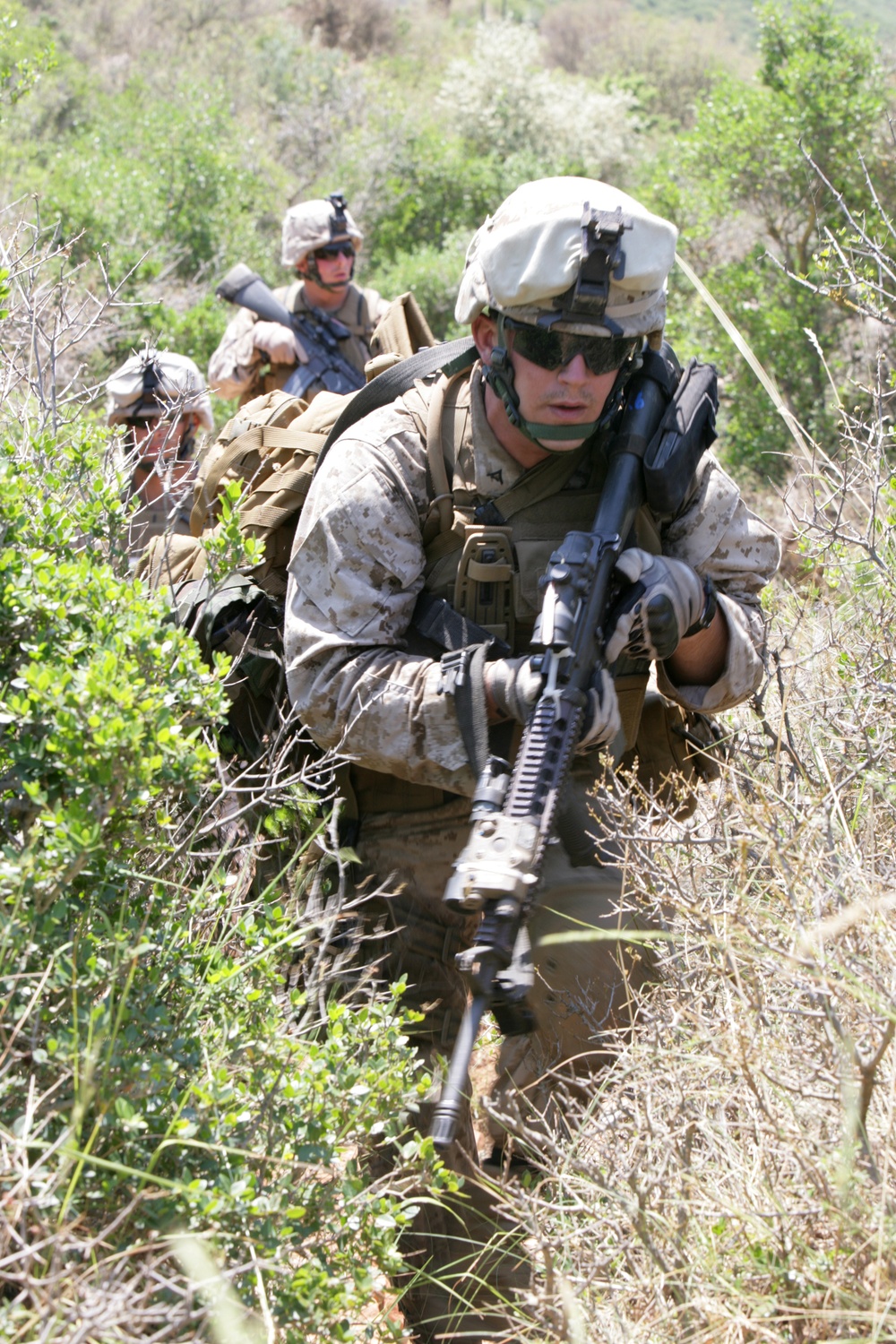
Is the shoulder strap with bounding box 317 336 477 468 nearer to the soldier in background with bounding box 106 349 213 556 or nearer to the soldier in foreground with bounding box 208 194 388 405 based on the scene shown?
the soldier in background with bounding box 106 349 213 556

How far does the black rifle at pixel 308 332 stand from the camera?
6422 mm

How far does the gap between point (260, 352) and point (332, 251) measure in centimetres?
69

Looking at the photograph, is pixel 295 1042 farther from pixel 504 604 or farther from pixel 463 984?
pixel 504 604

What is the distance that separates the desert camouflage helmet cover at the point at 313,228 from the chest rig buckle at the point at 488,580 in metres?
4.28

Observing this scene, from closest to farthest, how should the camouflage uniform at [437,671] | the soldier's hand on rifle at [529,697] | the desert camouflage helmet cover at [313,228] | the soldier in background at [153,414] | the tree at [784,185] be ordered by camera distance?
the soldier's hand on rifle at [529,697]
the camouflage uniform at [437,671]
the soldier in background at [153,414]
the desert camouflage helmet cover at [313,228]
the tree at [784,185]

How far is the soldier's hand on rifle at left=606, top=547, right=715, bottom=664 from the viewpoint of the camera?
101 inches

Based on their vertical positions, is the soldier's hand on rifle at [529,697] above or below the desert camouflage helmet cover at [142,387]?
above

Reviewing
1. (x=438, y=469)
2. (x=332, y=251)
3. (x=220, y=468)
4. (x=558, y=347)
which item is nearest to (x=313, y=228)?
(x=332, y=251)

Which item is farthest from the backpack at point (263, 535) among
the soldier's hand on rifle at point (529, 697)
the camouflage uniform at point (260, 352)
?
the camouflage uniform at point (260, 352)

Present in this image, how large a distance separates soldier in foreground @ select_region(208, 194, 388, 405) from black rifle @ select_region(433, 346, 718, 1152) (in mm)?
3781

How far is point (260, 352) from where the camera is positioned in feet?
21.1

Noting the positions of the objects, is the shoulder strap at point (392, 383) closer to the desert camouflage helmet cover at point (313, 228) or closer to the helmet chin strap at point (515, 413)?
the helmet chin strap at point (515, 413)

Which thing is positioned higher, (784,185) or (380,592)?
(380,592)

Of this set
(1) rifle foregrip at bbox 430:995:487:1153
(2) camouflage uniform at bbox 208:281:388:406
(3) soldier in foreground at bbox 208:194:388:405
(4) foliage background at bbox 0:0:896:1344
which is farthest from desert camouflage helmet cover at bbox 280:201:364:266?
(1) rifle foregrip at bbox 430:995:487:1153
